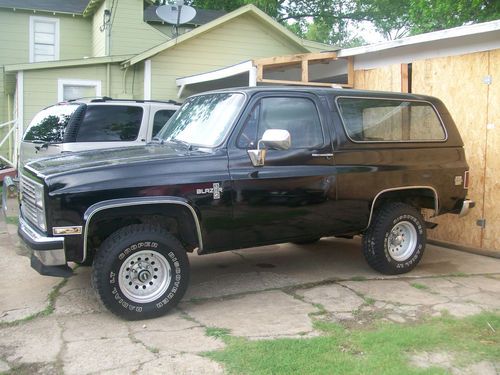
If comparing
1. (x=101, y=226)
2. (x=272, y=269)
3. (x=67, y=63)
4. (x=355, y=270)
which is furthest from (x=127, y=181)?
(x=67, y=63)

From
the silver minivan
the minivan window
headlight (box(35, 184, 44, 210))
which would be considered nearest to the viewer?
headlight (box(35, 184, 44, 210))

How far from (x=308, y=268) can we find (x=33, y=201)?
10.7 feet

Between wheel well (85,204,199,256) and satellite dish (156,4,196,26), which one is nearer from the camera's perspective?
wheel well (85,204,199,256)

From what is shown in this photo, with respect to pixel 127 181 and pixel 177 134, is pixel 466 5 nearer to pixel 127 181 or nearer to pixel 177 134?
pixel 177 134

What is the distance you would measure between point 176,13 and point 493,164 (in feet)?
31.7

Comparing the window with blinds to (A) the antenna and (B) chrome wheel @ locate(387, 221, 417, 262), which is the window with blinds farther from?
(B) chrome wheel @ locate(387, 221, 417, 262)

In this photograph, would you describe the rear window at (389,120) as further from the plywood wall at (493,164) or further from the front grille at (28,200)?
the front grille at (28,200)

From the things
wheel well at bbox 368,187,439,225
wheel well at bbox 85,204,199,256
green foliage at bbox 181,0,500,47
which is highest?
green foliage at bbox 181,0,500,47

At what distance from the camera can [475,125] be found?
24.6 ft

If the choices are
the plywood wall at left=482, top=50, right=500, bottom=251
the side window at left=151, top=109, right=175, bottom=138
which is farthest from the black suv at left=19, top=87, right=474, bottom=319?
the side window at left=151, top=109, right=175, bottom=138

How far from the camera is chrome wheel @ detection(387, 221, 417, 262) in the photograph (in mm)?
6246

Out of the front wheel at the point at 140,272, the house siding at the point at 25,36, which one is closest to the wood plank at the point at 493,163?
the front wheel at the point at 140,272

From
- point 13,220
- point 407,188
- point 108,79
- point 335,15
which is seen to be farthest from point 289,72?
point 335,15

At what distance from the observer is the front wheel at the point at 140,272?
14.8 ft
